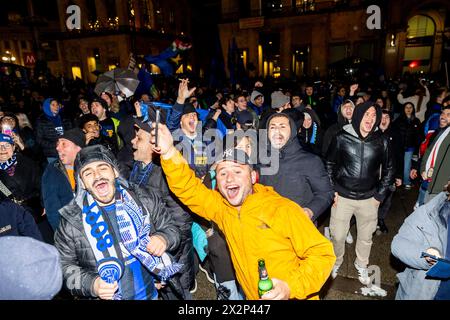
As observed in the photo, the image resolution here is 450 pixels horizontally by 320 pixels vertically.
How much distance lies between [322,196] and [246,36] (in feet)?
92.2

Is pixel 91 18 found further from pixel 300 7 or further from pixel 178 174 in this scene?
pixel 178 174

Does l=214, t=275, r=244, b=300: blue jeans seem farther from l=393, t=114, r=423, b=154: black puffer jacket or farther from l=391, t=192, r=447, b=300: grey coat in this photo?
l=393, t=114, r=423, b=154: black puffer jacket

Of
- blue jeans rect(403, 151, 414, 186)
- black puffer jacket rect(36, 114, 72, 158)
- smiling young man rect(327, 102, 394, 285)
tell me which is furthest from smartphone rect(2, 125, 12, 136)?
blue jeans rect(403, 151, 414, 186)

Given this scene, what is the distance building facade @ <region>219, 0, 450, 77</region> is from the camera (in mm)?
24141

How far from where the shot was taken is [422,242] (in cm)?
228

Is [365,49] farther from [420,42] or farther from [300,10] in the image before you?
[300,10]

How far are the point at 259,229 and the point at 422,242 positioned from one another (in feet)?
4.25

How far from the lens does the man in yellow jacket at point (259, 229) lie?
1969 millimetres

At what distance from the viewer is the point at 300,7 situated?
2725 cm

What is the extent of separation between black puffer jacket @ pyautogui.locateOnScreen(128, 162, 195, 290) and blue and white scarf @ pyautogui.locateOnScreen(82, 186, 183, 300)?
0.64m

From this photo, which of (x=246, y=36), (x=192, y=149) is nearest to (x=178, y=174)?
(x=192, y=149)

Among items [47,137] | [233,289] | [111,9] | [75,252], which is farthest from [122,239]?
[111,9]
